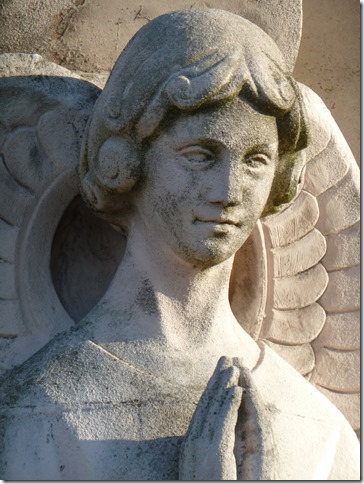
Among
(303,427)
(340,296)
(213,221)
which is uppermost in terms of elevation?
(213,221)

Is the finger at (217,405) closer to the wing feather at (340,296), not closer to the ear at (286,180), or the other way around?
the ear at (286,180)

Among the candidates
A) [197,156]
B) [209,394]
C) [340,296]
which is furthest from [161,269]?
[340,296]

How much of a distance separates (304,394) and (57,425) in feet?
2.31

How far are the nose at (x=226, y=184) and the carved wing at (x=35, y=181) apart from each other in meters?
0.54

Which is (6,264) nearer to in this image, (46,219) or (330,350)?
(46,219)

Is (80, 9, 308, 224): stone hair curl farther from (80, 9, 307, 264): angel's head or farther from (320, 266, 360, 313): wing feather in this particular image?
(320, 266, 360, 313): wing feather

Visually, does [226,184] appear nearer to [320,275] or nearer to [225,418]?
[225,418]

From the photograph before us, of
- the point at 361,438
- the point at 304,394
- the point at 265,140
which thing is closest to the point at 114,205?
the point at 265,140

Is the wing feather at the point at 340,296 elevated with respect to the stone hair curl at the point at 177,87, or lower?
lower

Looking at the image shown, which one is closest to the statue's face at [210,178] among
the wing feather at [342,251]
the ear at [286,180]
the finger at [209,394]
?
the ear at [286,180]

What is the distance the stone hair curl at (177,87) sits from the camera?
3896 mm

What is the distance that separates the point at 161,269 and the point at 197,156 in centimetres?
32

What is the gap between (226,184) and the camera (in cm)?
392

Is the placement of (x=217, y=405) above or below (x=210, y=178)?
below
